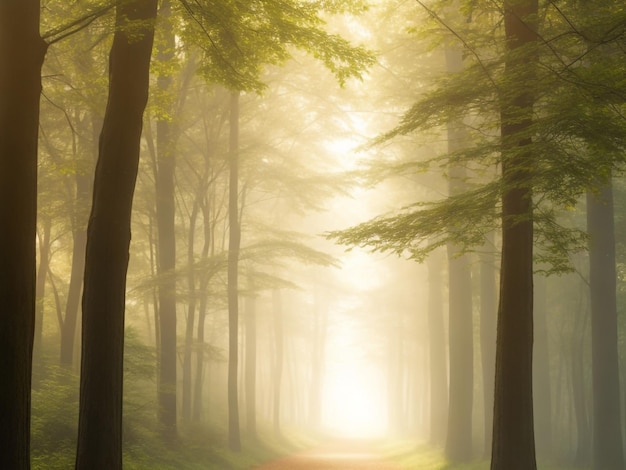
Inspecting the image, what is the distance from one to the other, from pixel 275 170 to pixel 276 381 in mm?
14380

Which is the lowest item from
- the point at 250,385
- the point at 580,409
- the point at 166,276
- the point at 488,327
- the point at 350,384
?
the point at 350,384

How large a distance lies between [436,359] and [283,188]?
10.5 m

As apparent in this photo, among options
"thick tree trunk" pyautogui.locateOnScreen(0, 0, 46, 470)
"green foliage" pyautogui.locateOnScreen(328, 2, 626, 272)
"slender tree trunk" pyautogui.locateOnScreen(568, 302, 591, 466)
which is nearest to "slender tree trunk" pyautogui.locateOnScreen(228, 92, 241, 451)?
"green foliage" pyautogui.locateOnScreen(328, 2, 626, 272)

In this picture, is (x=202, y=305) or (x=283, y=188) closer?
(x=202, y=305)

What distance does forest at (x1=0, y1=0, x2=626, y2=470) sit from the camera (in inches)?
318

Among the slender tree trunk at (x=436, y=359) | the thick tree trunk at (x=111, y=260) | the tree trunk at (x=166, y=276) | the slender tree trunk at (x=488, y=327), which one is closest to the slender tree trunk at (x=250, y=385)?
the tree trunk at (x=166, y=276)

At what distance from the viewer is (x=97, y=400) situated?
8.04 metres

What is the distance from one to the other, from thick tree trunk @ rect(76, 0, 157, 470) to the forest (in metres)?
0.03

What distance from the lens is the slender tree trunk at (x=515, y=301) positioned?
934 centimetres

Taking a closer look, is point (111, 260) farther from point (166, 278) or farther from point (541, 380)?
point (541, 380)

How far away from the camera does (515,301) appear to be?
9.78 metres

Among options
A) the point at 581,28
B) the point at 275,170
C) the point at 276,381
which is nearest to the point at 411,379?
the point at 276,381

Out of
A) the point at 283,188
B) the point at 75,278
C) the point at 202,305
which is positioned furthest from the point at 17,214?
the point at 283,188

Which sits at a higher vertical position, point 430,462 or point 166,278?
point 166,278
